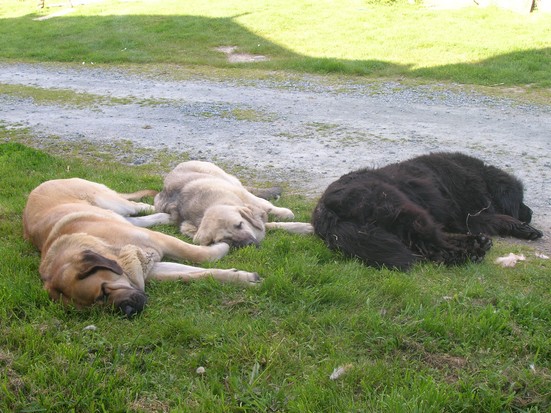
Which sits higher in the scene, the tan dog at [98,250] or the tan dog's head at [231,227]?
the tan dog at [98,250]

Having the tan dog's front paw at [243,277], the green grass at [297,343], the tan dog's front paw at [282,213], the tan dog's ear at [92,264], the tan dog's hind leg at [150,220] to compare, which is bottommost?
the tan dog's hind leg at [150,220]

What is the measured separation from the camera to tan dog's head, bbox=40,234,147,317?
4395 mm

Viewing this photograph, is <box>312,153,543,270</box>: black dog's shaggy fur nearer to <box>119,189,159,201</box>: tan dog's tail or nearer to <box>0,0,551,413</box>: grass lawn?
<box>0,0,551,413</box>: grass lawn

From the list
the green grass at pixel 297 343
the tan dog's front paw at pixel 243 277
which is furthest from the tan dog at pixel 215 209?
the tan dog's front paw at pixel 243 277

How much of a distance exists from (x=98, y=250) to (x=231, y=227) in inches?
62.2

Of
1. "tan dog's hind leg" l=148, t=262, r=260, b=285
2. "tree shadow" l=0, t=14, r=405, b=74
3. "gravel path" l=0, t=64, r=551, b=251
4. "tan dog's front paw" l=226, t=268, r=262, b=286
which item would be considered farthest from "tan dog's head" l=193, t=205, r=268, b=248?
"tree shadow" l=0, t=14, r=405, b=74

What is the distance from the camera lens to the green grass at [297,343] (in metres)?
3.40

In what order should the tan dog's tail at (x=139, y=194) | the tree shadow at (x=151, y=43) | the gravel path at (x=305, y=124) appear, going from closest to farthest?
the tan dog's tail at (x=139, y=194)
the gravel path at (x=305, y=124)
the tree shadow at (x=151, y=43)

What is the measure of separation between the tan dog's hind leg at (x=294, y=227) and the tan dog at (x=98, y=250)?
81cm

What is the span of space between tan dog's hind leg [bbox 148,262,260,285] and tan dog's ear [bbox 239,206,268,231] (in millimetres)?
1247

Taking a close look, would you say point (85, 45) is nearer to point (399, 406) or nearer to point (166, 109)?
point (166, 109)

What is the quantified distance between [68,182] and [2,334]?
10.1 ft

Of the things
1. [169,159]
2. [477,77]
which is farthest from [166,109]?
[477,77]

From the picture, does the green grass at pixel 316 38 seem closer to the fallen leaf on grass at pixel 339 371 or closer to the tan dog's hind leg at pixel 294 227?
the tan dog's hind leg at pixel 294 227
